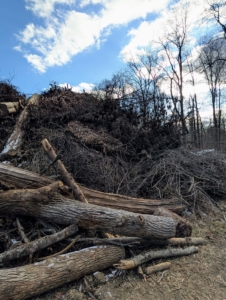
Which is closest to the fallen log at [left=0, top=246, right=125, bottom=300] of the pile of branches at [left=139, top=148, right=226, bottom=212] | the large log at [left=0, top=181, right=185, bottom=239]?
the large log at [left=0, top=181, right=185, bottom=239]

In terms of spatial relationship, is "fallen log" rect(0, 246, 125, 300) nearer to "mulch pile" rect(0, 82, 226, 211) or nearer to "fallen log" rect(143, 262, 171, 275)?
"fallen log" rect(143, 262, 171, 275)

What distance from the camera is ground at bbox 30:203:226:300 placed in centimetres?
252

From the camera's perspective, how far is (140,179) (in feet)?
17.3

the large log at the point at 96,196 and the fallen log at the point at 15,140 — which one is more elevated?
the fallen log at the point at 15,140

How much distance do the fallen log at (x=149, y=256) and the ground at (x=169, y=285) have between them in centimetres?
9

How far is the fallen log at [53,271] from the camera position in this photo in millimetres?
2292

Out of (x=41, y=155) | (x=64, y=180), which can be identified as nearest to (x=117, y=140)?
(x=41, y=155)

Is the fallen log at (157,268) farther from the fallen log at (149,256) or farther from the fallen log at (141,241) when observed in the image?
the fallen log at (141,241)

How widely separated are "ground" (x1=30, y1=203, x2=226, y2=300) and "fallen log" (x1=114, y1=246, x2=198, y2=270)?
9cm

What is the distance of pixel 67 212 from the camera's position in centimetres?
314

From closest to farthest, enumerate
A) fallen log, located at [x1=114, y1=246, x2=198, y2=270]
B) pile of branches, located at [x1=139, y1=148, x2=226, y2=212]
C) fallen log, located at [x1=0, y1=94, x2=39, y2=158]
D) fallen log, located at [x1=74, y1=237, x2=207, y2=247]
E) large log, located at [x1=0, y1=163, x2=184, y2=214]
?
fallen log, located at [x1=114, y1=246, x2=198, y2=270] → fallen log, located at [x1=74, y1=237, x2=207, y2=247] → large log, located at [x1=0, y1=163, x2=184, y2=214] → fallen log, located at [x1=0, y1=94, x2=39, y2=158] → pile of branches, located at [x1=139, y1=148, x2=226, y2=212]

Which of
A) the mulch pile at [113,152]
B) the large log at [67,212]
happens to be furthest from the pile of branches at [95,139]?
the large log at [67,212]

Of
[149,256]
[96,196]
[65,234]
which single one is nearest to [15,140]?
[96,196]

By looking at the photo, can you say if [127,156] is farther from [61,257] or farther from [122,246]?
[61,257]
